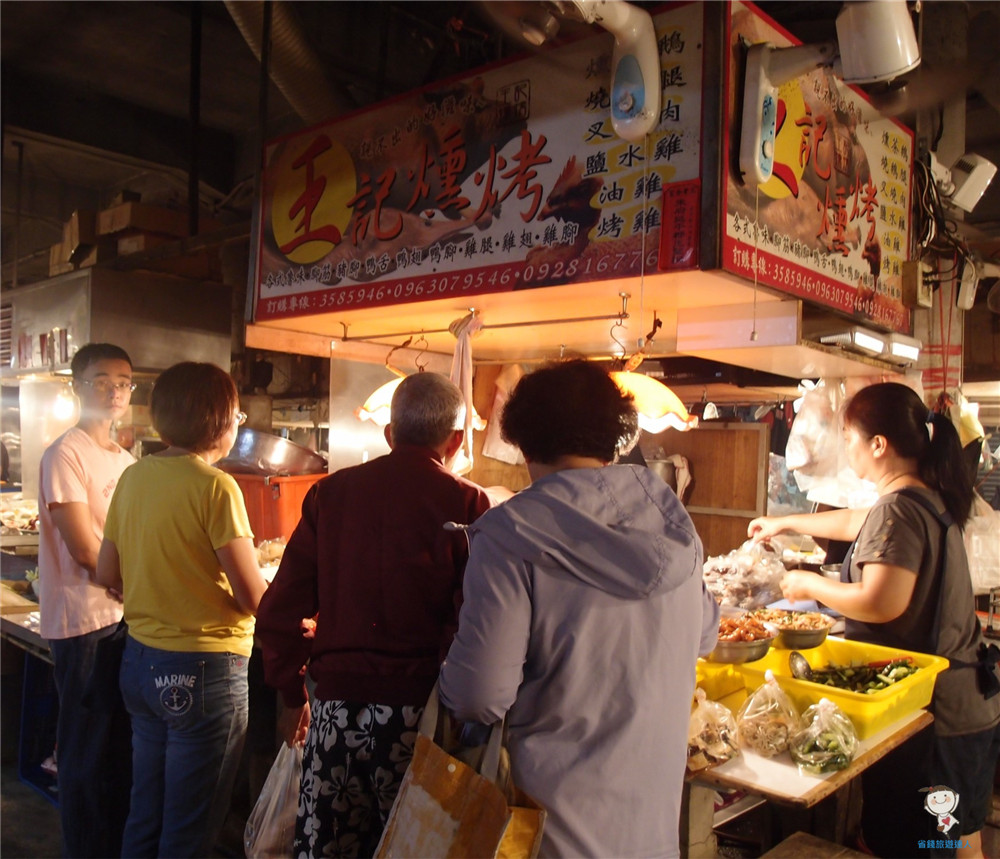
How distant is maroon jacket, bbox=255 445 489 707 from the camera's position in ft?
7.61

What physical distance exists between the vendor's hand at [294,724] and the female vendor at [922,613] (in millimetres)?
2140

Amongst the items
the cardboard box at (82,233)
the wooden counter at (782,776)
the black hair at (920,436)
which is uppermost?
the cardboard box at (82,233)

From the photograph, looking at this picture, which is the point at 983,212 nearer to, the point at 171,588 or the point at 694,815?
the point at 694,815

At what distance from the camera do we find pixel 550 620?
6.03 ft

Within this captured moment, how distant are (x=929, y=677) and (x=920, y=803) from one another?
0.61 m

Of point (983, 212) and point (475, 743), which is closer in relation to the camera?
point (475, 743)

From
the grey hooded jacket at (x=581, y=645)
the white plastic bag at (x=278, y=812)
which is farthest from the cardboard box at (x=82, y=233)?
the grey hooded jacket at (x=581, y=645)

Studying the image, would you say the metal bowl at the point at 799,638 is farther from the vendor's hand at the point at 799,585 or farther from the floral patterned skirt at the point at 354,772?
the floral patterned skirt at the point at 354,772

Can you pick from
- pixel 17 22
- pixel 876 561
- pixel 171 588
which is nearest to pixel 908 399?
pixel 876 561

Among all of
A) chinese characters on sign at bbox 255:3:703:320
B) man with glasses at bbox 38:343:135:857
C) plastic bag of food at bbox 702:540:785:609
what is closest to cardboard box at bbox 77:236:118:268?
chinese characters on sign at bbox 255:3:703:320

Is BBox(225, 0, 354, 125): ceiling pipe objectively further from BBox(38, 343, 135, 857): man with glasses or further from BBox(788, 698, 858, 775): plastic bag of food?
BBox(788, 698, 858, 775): plastic bag of food

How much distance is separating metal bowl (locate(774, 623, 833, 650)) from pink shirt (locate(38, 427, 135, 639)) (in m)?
2.83

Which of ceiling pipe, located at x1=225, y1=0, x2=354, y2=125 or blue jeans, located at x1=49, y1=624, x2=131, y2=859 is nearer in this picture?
blue jeans, located at x1=49, y1=624, x2=131, y2=859

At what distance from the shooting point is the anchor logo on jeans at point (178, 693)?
279 cm
